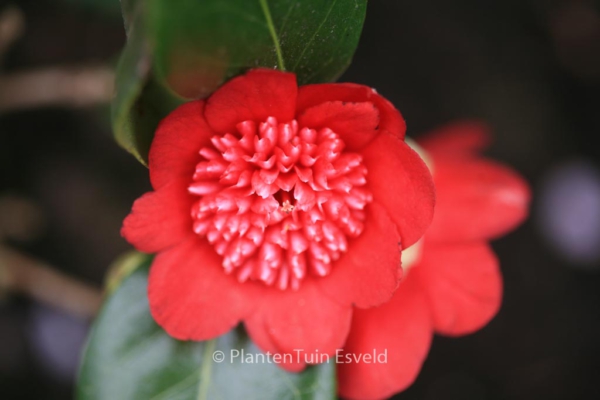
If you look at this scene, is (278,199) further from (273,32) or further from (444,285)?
(444,285)

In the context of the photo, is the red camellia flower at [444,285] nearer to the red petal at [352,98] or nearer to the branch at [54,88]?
the red petal at [352,98]

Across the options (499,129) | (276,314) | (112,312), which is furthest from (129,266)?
(499,129)

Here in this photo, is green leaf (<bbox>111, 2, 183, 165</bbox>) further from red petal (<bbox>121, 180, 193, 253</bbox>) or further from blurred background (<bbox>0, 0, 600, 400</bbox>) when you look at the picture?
blurred background (<bbox>0, 0, 600, 400</bbox>)

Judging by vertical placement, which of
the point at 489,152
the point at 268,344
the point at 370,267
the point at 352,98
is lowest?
the point at 489,152


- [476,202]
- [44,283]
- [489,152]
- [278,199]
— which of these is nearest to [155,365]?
[278,199]

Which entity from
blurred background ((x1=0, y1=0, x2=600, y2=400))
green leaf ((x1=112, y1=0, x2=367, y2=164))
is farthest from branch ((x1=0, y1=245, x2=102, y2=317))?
green leaf ((x1=112, y1=0, x2=367, y2=164))

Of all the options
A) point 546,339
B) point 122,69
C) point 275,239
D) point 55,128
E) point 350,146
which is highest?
point 122,69

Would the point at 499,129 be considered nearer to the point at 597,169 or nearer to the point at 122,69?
the point at 597,169
